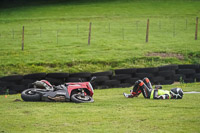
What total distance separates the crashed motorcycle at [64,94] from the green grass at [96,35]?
8382 mm

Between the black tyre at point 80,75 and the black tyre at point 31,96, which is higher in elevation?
the black tyre at point 80,75

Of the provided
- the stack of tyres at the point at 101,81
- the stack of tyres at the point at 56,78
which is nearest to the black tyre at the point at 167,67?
the stack of tyres at the point at 101,81

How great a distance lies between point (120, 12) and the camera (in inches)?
1875

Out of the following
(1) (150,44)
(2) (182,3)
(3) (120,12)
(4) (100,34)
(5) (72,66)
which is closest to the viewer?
(5) (72,66)

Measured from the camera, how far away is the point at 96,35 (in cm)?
3312

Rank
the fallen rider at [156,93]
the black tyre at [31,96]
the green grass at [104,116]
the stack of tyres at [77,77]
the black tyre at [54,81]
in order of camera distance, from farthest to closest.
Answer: the stack of tyres at [77,77], the black tyre at [54,81], the fallen rider at [156,93], the black tyre at [31,96], the green grass at [104,116]

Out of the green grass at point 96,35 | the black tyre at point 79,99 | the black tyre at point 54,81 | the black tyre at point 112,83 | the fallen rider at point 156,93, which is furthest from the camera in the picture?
the green grass at point 96,35

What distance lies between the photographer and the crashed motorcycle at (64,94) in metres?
13.0

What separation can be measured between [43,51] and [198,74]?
10.6m

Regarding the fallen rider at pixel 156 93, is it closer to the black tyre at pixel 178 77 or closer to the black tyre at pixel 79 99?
the black tyre at pixel 79 99

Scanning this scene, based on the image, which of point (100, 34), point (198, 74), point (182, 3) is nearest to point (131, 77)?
point (198, 74)

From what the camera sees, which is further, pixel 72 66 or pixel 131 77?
pixel 72 66

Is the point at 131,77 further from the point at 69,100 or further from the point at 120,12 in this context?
the point at 120,12

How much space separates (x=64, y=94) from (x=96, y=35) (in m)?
20.5
